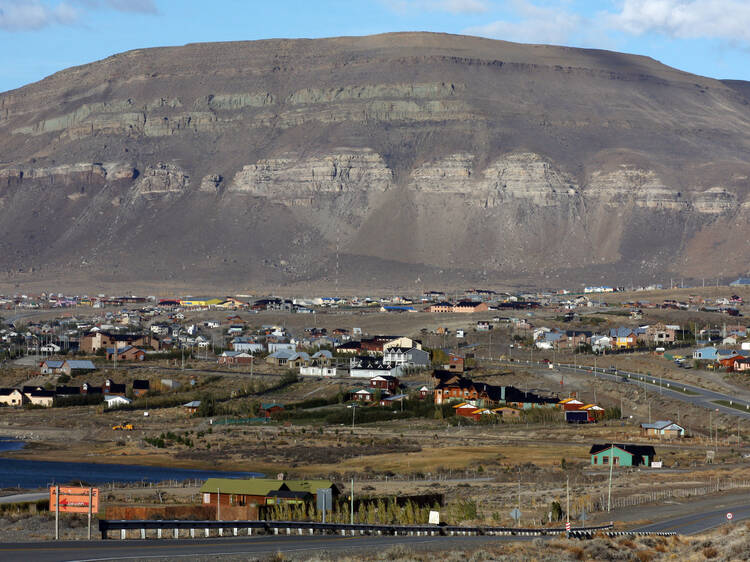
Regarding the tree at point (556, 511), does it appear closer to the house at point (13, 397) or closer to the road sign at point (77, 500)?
the road sign at point (77, 500)

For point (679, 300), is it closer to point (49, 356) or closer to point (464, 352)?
point (464, 352)

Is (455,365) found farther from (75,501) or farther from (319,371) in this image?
(75,501)

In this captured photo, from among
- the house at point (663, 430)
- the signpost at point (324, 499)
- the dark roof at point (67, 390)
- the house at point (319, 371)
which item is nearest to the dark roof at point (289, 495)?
the signpost at point (324, 499)

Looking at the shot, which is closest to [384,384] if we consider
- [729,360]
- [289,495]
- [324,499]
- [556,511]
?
[729,360]

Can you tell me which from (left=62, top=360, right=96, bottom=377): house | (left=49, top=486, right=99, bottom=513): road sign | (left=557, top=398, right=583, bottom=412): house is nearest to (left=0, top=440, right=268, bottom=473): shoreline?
(left=557, top=398, right=583, bottom=412): house

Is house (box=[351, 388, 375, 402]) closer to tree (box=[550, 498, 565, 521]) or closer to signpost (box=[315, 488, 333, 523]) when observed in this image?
tree (box=[550, 498, 565, 521])
